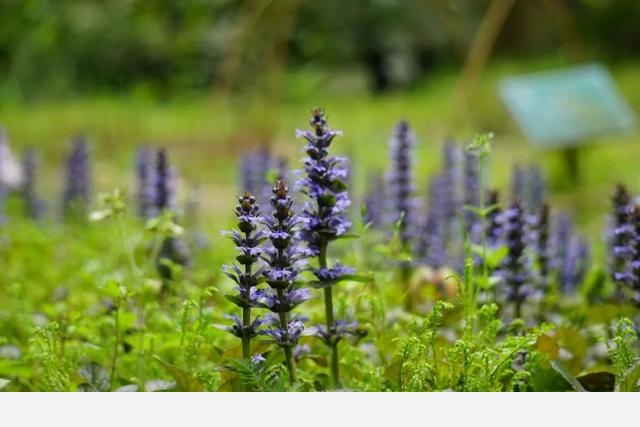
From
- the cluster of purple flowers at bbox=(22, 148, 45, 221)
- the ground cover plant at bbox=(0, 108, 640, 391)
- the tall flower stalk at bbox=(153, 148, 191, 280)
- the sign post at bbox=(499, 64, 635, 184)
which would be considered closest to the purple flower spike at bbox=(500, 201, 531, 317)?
the ground cover plant at bbox=(0, 108, 640, 391)

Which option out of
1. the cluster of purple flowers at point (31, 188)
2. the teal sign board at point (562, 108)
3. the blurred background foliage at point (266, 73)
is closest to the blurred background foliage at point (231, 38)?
the blurred background foliage at point (266, 73)

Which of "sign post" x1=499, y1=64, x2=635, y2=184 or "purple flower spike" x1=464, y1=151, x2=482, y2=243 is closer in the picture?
"purple flower spike" x1=464, y1=151, x2=482, y2=243

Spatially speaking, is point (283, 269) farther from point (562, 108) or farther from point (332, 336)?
point (562, 108)

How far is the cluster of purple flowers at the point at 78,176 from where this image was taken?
2.89 metres

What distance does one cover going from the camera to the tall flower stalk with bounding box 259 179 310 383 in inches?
39.7

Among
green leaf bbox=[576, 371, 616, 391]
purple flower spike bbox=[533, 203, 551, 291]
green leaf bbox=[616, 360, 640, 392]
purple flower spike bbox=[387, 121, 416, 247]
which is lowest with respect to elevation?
green leaf bbox=[616, 360, 640, 392]

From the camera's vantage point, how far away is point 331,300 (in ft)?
3.75

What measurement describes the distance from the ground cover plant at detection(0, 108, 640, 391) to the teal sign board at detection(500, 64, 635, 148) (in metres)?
1.02

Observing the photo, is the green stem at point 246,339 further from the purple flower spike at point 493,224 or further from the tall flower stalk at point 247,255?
the purple flower spike at point 493,224

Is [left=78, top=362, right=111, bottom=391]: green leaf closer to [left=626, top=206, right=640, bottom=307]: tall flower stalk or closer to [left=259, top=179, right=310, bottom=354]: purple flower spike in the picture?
[left=259, top=179, right=310, bottom=354]: purple flower spike

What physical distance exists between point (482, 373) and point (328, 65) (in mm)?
8413

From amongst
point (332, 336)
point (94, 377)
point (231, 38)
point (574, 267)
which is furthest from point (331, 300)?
point (231, 38)

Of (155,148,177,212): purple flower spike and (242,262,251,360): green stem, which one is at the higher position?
(155,148,177,212): purple flower spike
